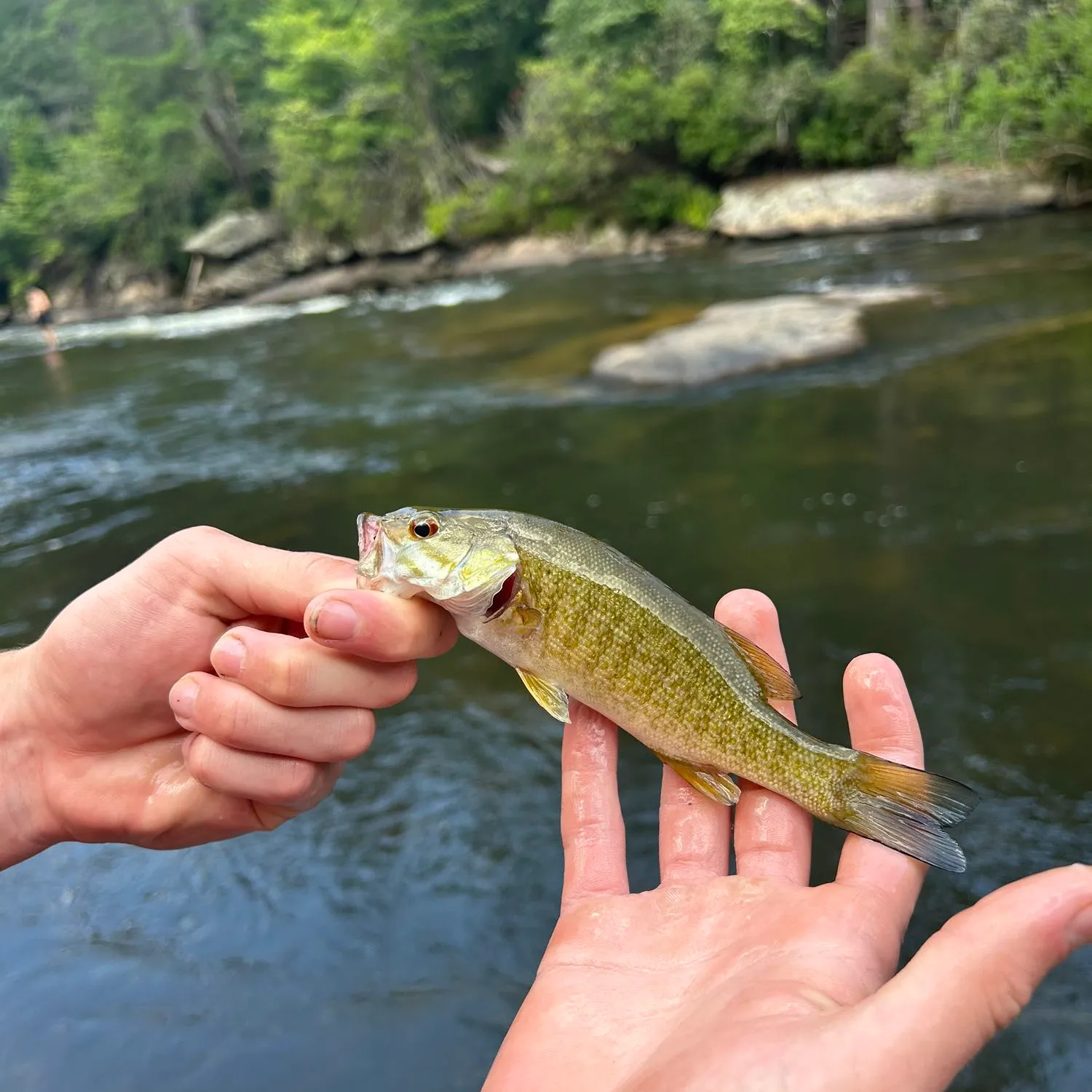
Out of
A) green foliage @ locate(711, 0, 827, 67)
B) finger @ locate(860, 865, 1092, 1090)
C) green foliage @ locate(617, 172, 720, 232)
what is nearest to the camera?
finger @ locate(860, 865, 1092, 1090)

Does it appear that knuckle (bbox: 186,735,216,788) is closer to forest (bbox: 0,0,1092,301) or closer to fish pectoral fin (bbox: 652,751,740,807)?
fish pectoral fin (bbox: 652,751,740,807)

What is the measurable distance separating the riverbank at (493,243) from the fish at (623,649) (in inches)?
1017

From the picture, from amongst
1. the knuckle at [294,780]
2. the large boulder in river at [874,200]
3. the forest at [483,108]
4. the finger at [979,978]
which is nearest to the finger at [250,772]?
the knuckle at [294,780]

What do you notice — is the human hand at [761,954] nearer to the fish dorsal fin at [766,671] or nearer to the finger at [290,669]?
the fish dorsal fin at [766,671]

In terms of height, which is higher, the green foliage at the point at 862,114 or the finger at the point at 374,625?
the green foliage at the point at 862,114

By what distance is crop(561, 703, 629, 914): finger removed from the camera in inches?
111

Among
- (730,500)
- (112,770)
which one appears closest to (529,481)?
(730,500)

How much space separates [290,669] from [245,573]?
484mm

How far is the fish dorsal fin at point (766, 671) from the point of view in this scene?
2957 millimetres

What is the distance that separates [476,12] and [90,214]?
2365 centimetres

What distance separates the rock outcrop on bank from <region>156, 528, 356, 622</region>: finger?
33.5ft

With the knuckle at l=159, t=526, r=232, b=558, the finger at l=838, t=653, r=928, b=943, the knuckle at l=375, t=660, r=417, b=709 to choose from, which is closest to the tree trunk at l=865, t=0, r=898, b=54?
the finger at l=838, t=653, r=928, b=943

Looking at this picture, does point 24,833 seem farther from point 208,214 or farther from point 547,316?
point 208,214

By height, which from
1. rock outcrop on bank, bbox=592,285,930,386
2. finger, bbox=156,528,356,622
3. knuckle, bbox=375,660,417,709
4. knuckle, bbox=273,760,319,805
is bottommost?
rock outcrop on bank, bbox=592,285,930,386
